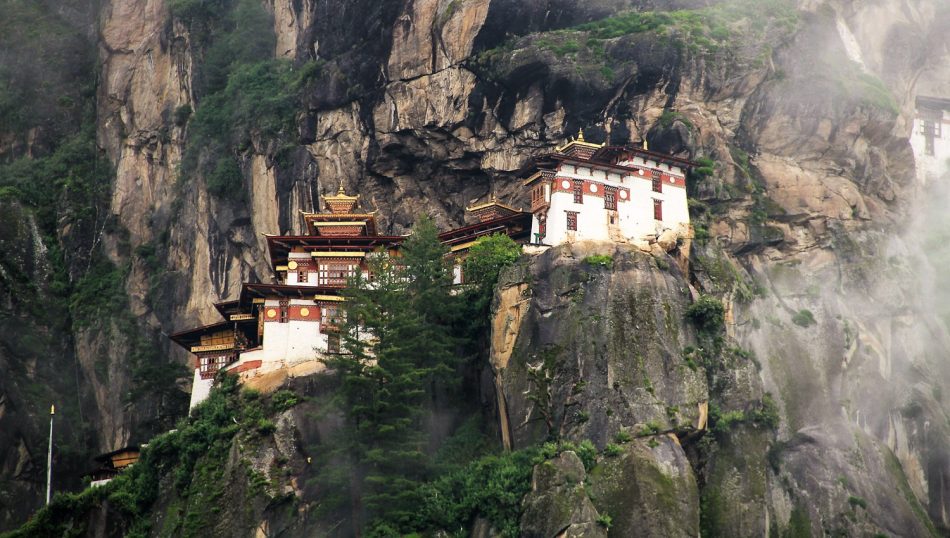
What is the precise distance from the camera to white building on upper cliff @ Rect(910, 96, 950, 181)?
78.4m

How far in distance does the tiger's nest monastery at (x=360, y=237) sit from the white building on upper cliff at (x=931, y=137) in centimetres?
1736

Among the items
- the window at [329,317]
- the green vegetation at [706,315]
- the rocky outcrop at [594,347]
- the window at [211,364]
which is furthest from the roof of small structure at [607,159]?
the window at [211,364]

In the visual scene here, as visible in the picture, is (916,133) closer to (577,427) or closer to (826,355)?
(826,355)

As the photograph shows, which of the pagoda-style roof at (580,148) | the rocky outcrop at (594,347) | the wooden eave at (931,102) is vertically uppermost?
the wooden eave at (931,102)

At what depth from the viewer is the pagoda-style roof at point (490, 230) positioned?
6800cm

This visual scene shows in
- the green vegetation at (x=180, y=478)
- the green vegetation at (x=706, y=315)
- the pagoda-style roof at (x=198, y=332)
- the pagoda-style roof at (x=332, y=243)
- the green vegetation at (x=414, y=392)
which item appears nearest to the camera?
the green vegetation at (x=414, y=392)

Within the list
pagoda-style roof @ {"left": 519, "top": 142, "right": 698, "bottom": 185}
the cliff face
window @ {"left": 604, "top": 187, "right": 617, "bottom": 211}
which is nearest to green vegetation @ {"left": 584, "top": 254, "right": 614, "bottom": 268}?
the cliff face

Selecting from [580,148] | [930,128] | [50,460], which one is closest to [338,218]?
[580,148]

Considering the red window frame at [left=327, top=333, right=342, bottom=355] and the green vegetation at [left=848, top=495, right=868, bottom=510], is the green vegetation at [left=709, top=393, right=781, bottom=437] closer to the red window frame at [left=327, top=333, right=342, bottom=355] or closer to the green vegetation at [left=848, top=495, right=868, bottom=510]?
the green vegetation at [left=848, top=495, right=868, bottom=510]

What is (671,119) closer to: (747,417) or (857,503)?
(747,417)

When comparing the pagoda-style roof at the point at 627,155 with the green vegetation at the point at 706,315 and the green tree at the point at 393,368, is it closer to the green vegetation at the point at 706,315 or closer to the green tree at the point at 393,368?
the green tree at the point at 393,368

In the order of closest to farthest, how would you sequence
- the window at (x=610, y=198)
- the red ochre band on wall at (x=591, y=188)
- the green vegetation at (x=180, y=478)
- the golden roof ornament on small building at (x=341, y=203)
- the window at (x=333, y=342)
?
the green vegetation at (x=180, y=478) < the window at (x=333, y=342) < the red ochre band on wall at (x=591, y=188) < the window at (x=610, y=198) < the golden roof ornament on small building at (x=341, y=203)

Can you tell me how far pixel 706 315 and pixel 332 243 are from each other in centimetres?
1920

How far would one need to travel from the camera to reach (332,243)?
69.2 m
